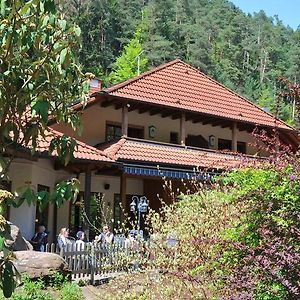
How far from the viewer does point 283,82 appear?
506 centimetres

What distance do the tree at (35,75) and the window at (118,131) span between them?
59.5 feet

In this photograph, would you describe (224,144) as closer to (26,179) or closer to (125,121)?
(125,121)

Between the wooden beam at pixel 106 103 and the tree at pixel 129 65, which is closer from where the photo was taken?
the wooden beam at pixel 106 103

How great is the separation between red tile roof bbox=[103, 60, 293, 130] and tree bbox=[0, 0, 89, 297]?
1657 cm

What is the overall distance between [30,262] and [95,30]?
7061 centimetres

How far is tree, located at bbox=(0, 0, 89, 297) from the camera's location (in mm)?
3502

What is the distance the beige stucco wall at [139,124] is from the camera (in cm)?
2184

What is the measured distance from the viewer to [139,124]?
23.1 m

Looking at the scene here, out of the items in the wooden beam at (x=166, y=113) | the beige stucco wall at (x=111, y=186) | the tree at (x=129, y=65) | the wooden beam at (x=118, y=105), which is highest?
the tree at (x=129, y=65)

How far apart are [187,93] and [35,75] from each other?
832 inches

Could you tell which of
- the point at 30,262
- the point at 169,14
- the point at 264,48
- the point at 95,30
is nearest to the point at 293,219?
the point at 30,262

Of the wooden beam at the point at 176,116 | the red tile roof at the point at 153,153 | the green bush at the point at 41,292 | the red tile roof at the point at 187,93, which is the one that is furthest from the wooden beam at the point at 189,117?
the green bush at the point at 41,292

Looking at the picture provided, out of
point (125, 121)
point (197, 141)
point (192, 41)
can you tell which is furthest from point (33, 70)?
point (192, 41)

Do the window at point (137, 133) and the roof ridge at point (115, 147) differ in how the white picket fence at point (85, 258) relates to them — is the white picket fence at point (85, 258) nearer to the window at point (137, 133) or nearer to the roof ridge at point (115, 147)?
the roof ridge at point (115, 147)
